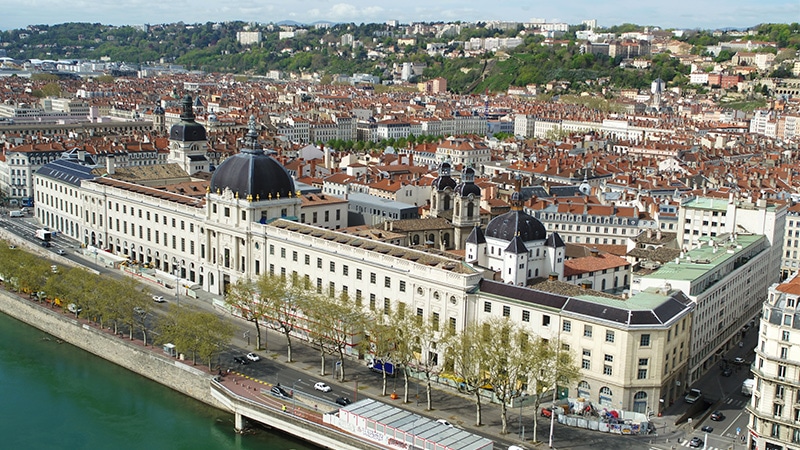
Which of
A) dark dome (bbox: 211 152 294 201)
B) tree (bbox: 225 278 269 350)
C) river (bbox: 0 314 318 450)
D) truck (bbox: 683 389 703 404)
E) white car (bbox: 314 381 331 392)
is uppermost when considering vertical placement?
dark dome (bbox: 211 152 294 201)

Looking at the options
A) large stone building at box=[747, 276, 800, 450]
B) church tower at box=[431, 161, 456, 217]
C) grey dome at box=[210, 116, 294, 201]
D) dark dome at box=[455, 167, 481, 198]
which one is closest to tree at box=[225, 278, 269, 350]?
grey dome at box=[210, 116, 294, 201]

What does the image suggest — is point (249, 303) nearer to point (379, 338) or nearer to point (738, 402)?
point (379, 338)

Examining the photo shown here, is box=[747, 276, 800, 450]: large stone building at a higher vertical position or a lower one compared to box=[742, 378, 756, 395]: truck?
higher

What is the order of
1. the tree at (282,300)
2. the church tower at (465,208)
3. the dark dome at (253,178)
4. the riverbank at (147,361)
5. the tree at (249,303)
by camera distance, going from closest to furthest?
the riverbank at (147,361)
the tree at (282,300)
the tree at (249,303)
the dark dome at (253,178)
the church tower at (465,208)

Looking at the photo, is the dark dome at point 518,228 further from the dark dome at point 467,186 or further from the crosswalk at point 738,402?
the crosswalk at point 738,402

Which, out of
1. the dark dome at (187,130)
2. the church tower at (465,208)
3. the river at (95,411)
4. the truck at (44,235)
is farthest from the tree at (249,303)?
the dark dome at (187,130)

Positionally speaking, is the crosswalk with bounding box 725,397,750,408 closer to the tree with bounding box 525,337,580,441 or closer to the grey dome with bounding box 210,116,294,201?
the tree with bounding box 525,337,580,441
